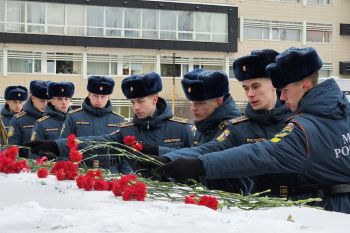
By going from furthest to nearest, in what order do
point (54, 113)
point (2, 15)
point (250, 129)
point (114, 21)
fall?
point (114, 21) → point (2, 15) → point (54, 113) → point (250, 129)

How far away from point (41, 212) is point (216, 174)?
1.36 metres

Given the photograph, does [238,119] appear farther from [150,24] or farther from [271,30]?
[271,30]

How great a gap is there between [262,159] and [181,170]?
457 millimetres

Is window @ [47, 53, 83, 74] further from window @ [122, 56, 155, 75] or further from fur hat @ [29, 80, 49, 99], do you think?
fur hat @ [29, 80, 49, 99]

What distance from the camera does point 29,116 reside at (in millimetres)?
10742

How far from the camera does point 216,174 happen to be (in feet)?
12.7

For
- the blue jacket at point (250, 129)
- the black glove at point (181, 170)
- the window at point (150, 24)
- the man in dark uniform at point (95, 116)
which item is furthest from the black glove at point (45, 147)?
the window at point (150, 24)

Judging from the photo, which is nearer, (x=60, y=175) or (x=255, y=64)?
(x=60, y=175)

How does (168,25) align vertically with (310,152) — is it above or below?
above

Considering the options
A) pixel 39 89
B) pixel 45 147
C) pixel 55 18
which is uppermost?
→ pixel 55 18

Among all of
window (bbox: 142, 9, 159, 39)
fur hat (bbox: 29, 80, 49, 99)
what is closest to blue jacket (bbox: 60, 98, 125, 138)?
fur hat (bbox: 29, 80, 49, 99)

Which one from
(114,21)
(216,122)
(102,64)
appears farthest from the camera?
(102,64)

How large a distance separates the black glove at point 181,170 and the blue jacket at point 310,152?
0.31 feet

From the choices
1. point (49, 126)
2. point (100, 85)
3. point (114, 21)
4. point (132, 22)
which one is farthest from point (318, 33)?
point (100, 85)
